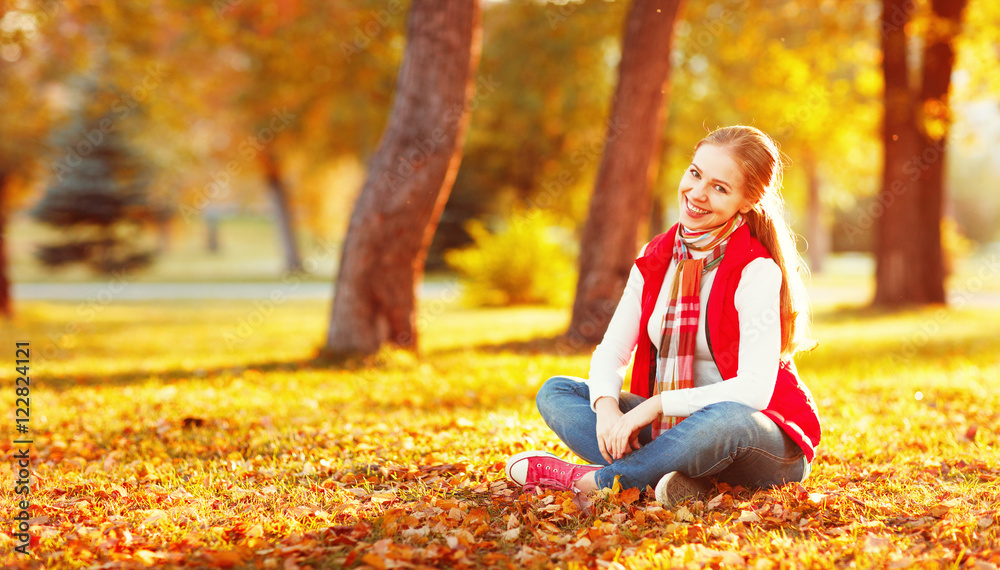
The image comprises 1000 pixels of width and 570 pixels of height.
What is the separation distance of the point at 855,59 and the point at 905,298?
17.4 feet

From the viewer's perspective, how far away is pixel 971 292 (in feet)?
65.0

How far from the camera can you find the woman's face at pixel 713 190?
10.3 feet

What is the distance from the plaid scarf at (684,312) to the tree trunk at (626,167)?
18.5 ft

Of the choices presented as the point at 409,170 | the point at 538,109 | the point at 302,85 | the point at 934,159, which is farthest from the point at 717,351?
the point at 538,109

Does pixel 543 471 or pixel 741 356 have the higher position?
pixel 741 356

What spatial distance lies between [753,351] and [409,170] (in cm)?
487

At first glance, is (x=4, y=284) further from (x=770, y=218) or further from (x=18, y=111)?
(x=770, y=218)

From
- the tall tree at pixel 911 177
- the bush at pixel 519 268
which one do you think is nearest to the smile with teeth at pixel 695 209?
the tall tree at pixel 911 177

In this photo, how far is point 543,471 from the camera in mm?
3473

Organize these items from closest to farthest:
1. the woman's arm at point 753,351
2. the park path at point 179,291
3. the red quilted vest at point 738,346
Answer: the woman's arm at point 753,351, the red quilted vest at point 738,346, the park path at point 179,291

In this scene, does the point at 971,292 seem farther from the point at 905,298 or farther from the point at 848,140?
the point at 905,298

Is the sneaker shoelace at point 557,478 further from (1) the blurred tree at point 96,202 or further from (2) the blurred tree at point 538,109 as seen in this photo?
(1) the blurred tree at point 96,202

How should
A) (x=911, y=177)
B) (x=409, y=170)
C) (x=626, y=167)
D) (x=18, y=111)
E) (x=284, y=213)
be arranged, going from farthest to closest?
(x=284, y=213) < (x=18, y=111) < (x=911, y=177) < (x=626, y=167) < (x=409, y=170)

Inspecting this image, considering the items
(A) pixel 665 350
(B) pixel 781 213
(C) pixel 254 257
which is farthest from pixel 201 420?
(C) pixel 254 257
